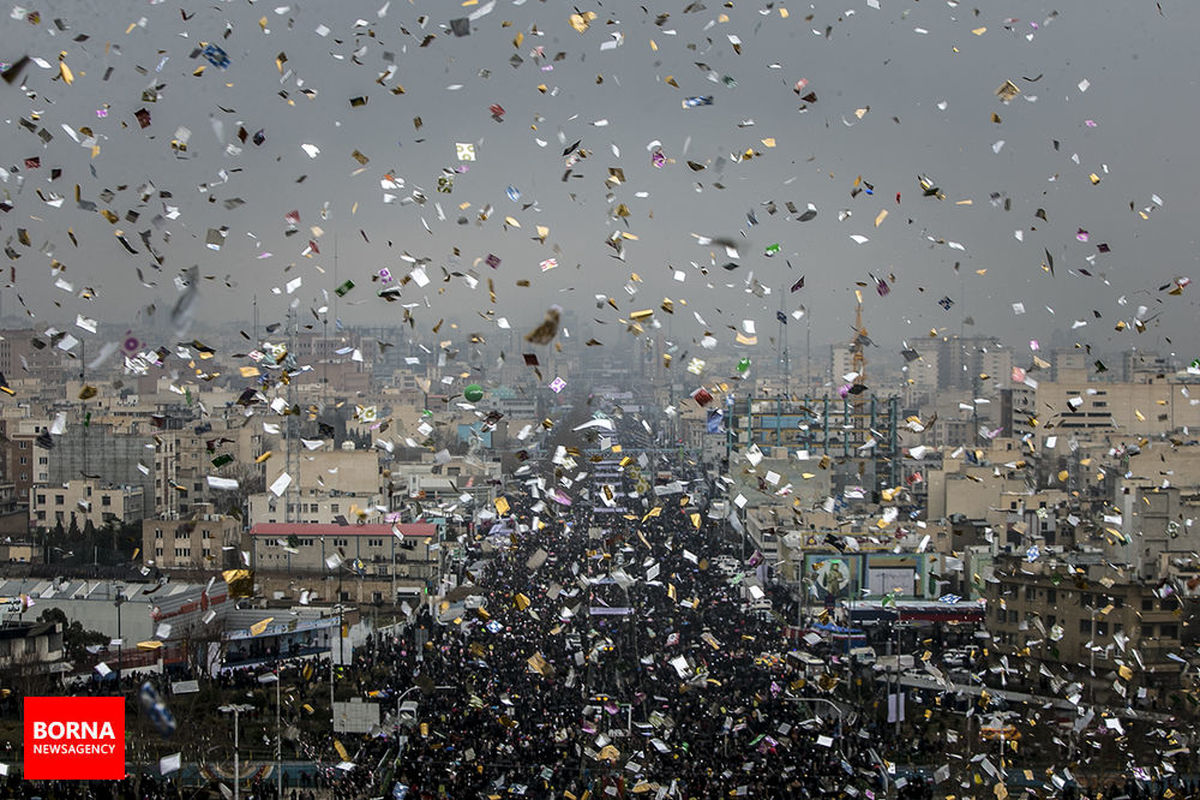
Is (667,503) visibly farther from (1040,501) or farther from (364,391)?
(364,391)

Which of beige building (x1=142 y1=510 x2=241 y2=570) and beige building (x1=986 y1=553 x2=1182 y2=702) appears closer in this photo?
beige building (x1=986 y1=553 x2=1182 y2=702)

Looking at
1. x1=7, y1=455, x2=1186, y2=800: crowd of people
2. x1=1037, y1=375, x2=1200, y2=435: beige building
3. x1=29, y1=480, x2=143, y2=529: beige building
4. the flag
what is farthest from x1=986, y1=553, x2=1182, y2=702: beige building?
x1=1037, y1=375, x2=1200, y2=435: beige building

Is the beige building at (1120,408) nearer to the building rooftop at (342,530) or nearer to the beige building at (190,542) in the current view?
the building rooftop at (342,530)

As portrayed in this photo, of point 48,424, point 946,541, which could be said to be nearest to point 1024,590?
point 946,541

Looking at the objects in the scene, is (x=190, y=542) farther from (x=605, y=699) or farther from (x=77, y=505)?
(x=605, y=699)

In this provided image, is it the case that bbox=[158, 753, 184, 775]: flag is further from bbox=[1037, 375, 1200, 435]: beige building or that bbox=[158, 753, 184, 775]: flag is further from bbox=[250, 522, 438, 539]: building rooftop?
bbox=[1037, 375, 1200, 435]: beige building

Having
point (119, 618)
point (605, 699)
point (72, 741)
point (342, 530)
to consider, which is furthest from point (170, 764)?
point (342, 530)

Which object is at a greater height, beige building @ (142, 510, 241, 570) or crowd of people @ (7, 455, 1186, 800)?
beige building @ (142, 510, 241, 570)
